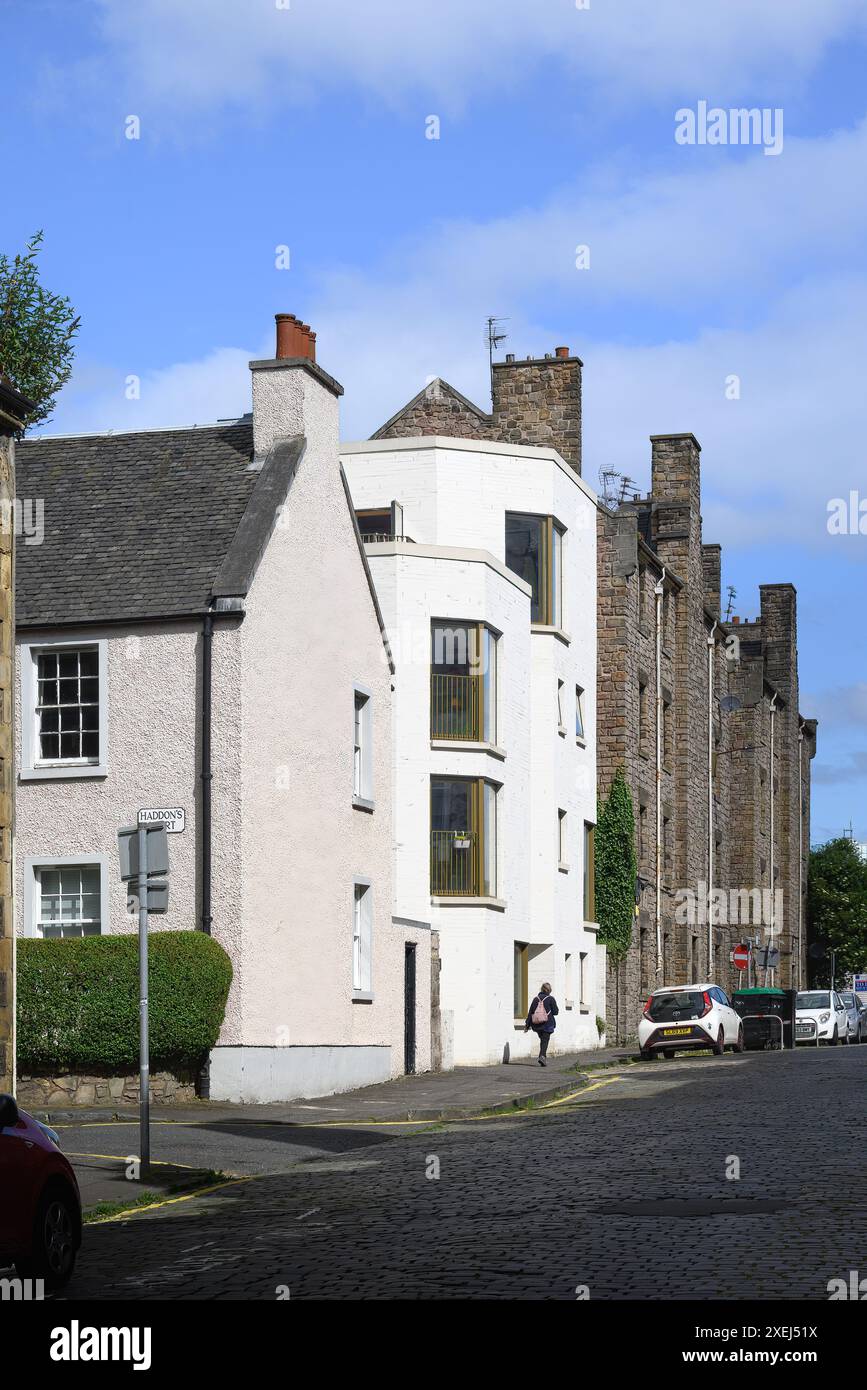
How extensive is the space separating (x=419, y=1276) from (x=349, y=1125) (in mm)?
12852

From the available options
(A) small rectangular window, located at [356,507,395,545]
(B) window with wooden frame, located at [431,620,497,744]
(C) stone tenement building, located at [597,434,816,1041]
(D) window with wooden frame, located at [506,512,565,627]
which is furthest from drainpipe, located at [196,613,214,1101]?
(C) stone tenement building, located at [597,434,816,1041]

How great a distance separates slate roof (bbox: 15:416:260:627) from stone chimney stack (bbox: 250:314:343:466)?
479 mm

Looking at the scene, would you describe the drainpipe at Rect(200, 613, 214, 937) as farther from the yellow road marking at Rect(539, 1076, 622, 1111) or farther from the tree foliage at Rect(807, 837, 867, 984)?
the tree foliage at Rect(807, 837, 867, 984)

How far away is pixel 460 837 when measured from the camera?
120ft

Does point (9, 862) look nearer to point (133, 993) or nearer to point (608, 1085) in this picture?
point (133, 993)

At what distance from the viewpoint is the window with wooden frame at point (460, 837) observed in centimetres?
3647

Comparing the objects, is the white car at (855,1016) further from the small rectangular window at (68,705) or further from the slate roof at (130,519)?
the small rectangular window at (68,705)

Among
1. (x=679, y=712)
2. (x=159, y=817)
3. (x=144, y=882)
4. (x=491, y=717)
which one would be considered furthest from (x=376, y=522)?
(x=144, y=882)

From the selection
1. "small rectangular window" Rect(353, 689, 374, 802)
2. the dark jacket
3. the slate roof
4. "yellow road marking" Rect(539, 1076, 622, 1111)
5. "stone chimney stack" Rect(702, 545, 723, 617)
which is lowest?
"yellow road marking" Rect(539, 1076, 622, 1111)

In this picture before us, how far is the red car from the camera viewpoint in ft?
35.3

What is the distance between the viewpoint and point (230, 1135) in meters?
21.5

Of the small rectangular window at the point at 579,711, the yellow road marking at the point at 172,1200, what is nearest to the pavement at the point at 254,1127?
the yellow road marking at the point at 172,1200

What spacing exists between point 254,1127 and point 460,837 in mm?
14510
